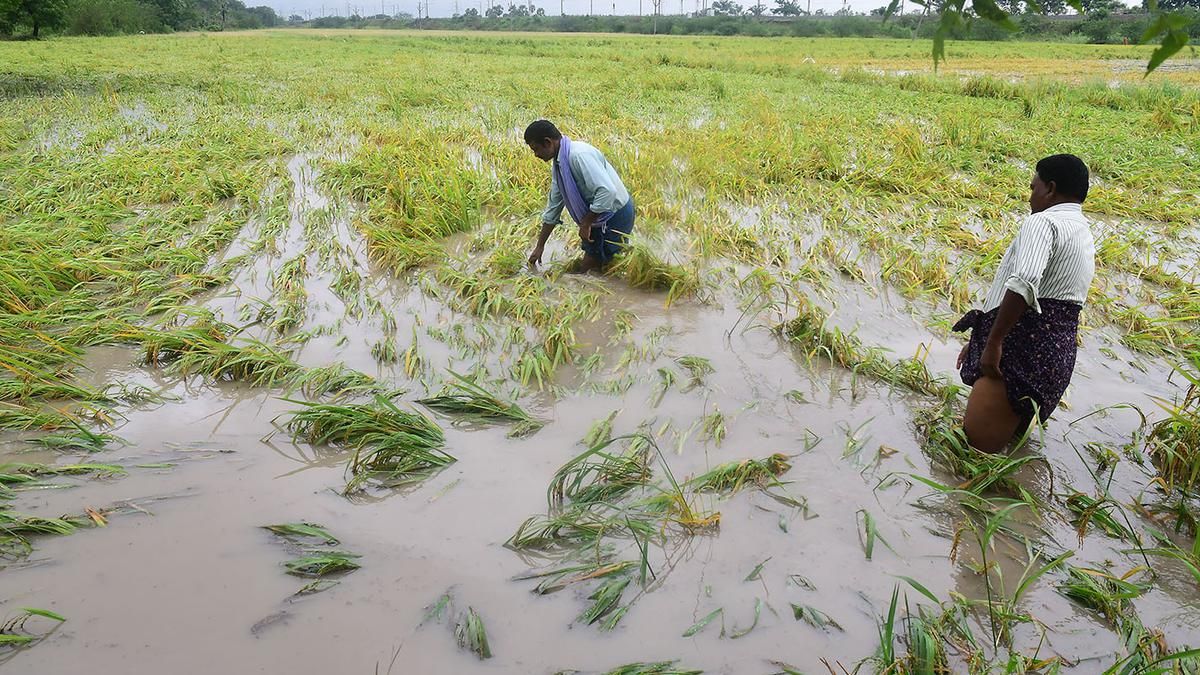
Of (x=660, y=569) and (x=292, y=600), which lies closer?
A: (x=292, y=600)

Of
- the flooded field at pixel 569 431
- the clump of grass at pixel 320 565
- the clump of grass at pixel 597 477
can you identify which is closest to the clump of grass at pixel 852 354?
the flooded field at pixel 569 431

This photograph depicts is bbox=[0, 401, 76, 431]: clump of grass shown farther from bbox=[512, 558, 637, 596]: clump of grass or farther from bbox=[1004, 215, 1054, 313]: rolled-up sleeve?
bbox=[1004, 215, 1054, 313]: rolled-up sleeve

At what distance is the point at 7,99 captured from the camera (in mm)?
11492

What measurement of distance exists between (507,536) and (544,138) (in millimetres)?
2493

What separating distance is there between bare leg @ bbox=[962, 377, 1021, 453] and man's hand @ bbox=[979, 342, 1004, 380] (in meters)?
0.06

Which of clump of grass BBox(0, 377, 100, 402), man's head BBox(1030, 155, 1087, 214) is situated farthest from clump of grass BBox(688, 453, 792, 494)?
clump of grass BBox(0, 377, 100, 402)

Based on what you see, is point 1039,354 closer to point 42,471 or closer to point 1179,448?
point 1179,448

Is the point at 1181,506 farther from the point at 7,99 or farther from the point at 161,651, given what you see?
the point at 7,99

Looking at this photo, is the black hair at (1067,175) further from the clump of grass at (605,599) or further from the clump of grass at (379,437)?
the clump of grass at (379,437)

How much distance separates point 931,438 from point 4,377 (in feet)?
13.6

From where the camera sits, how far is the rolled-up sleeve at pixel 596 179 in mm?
4121

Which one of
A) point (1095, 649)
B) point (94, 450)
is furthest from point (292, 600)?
point (1095, 649)

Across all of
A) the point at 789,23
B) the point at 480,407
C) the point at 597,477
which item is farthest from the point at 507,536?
the point at 789,23

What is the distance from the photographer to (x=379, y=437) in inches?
109
